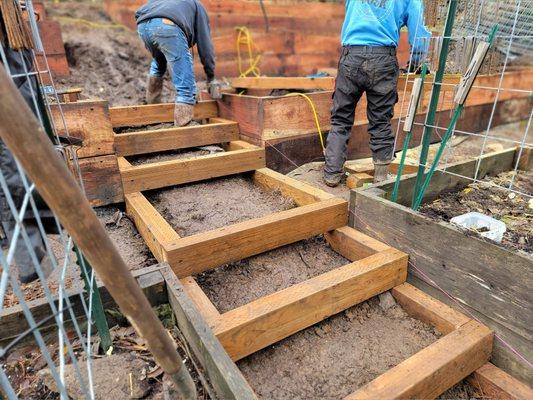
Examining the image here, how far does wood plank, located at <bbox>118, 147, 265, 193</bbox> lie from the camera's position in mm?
2814

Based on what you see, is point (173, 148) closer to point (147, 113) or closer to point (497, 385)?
point (147, 113)

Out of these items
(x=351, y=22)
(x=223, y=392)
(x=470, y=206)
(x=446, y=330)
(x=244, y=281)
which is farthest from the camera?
(x=351, y=22)

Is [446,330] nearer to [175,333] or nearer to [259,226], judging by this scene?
[259,226]

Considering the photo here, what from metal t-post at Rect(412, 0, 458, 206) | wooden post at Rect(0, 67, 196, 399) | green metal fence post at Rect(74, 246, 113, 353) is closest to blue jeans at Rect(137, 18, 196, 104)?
metal t-post at Rect(412, 0, 458, 206)

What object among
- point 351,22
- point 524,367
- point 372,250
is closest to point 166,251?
point 372,250

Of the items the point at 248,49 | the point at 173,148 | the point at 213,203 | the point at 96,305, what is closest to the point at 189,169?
the point at 213,203

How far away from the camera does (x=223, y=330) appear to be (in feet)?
5.12

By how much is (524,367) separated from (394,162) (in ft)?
6.73

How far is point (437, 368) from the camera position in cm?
152

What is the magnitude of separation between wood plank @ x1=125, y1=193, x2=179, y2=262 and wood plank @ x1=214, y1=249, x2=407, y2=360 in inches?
24.1

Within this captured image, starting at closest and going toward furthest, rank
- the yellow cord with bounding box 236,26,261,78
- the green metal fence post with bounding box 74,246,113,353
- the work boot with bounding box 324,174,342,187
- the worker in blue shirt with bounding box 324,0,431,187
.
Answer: the green metal fence post with bounding box 74,246,113,353
the worker in blue shirt with bounding box 324,0,431,187
the work boot with bounding box 324,174,342,187
the yellow cord with bounding box 236,26,261,78

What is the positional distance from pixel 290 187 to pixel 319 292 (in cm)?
114

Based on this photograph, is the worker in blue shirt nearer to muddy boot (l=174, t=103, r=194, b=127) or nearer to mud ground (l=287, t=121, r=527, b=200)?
mud ground (l=287, t=121, r=527, b=200)

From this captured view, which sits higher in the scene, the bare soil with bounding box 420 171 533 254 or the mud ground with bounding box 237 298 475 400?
the bare soil with bounding box 420 171 533 254
